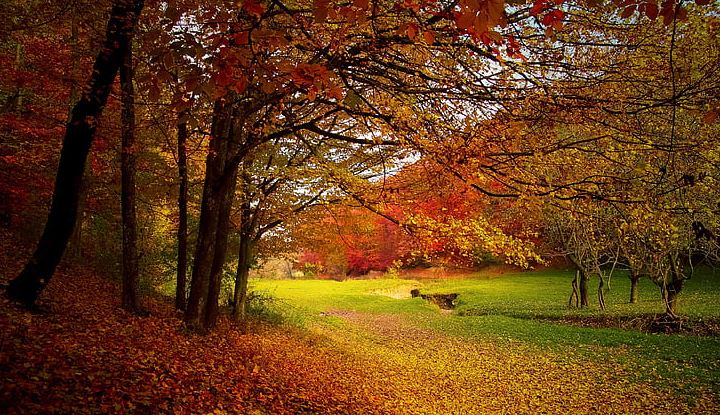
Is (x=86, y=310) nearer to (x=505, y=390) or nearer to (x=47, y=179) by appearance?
(x=47, y=179)

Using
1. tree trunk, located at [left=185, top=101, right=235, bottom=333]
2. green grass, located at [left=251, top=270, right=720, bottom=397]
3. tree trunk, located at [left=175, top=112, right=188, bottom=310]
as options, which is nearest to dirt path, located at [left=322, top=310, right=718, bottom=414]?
green grass, located at [left=251, top=270, right=720, bottom=397]

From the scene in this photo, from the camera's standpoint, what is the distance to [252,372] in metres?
7.89

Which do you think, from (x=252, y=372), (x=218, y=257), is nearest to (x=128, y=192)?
(x=218, y=257)

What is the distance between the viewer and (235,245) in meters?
14.6

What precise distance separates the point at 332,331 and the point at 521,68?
46.1 feet

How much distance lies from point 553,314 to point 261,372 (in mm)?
16945

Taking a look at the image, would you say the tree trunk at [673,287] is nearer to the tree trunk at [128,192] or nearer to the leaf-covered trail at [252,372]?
the leaf-covered trail at [252,372]

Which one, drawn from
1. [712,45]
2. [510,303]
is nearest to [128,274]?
[712,45]

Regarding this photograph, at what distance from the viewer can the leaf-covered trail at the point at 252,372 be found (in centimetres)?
489

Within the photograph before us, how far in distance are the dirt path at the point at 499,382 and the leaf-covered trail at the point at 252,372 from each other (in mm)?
36

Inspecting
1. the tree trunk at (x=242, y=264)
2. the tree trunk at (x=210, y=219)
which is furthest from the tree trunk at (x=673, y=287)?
the tree trunk at (x=210, y=219)

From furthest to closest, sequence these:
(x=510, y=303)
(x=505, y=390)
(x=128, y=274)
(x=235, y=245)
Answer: (x=510, y=303) < (x=235, y=245) < (x=505, y=390) < (x=128, y=274)

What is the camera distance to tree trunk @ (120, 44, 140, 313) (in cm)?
894

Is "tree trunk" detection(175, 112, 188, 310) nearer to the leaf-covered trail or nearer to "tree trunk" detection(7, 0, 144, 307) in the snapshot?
the leaf-covered trail
